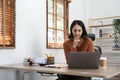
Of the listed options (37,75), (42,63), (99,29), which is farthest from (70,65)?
(99,29)

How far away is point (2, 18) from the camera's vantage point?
8.08 feet

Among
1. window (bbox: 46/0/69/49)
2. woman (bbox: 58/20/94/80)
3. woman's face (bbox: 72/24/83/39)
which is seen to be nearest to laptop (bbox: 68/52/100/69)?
woman (bbox: 58/20/94/80)

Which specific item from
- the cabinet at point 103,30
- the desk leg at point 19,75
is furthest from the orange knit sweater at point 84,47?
the cabinet at point 103,30

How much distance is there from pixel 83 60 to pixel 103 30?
2841 mm

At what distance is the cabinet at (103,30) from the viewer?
14.6ft

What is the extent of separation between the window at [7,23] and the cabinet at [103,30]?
243cm

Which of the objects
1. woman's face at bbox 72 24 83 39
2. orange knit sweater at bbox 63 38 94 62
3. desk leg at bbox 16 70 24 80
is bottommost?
desk leg at bbox 16 70 24 80

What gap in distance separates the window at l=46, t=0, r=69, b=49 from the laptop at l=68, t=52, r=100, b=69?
138 cm

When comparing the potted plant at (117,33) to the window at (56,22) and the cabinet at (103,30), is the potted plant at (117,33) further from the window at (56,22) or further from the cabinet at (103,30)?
the window at (56,22)

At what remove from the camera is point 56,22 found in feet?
11.6

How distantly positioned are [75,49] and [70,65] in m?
0.31

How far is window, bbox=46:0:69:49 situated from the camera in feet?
11.0

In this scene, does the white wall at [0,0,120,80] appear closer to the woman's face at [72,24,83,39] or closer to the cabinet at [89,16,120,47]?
the woman's face at [72,24,83,39]

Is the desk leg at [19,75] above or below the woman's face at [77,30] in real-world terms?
below
